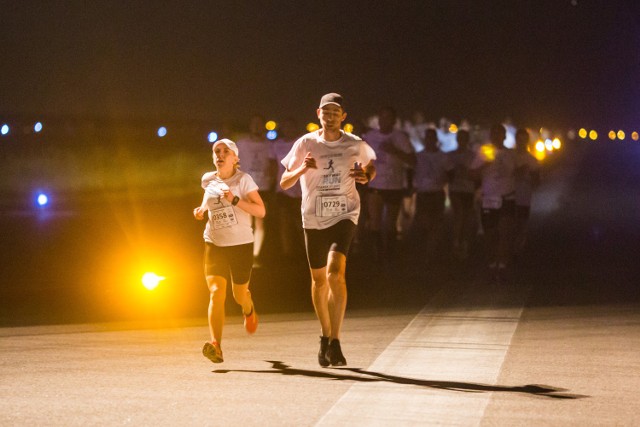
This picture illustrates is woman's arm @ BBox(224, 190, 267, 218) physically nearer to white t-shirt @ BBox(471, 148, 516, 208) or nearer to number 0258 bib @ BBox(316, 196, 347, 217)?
number 0258 bib @ BBox(316, 196, 347, 217)

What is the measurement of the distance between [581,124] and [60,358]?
62366mm

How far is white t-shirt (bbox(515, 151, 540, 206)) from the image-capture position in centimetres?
1537

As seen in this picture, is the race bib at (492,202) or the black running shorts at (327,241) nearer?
the black running shorts at (327,241)

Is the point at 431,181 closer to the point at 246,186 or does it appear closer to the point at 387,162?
the point at 387,162

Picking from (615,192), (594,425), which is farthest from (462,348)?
(615,192)

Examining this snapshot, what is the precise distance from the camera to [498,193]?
14633 millimetres

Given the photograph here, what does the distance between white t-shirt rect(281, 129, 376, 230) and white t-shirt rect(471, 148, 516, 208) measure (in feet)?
19.7

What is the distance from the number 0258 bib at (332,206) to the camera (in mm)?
8758

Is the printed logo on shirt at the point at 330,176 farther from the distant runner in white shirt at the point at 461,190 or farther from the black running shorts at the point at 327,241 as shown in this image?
the distant runner in white shirt at the point at 461,190

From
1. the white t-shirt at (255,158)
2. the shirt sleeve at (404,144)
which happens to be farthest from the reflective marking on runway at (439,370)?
the white t-shirt at (255,158)

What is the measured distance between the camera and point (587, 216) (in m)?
29.4

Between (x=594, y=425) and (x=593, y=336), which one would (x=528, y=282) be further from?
(x=594, y=425)

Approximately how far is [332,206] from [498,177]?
6.22 metres

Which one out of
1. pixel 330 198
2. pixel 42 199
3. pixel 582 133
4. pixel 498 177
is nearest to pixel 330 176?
pixel 330 198
